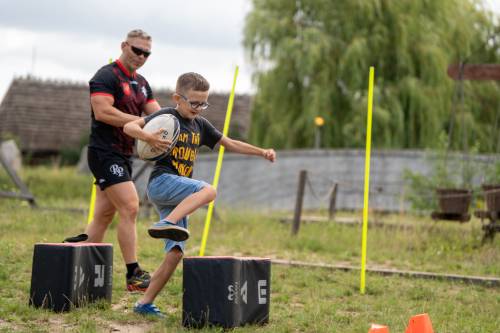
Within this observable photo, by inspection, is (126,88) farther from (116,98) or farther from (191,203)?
(191,203)

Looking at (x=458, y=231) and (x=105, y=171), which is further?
(x=458, y=231)

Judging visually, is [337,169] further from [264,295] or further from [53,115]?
[264,295]

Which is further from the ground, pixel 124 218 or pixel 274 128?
pixel 274 128

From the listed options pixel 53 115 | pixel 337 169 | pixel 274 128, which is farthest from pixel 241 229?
pixel 53 115

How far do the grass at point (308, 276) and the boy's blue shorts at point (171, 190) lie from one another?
788mm

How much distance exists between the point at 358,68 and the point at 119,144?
19.0m

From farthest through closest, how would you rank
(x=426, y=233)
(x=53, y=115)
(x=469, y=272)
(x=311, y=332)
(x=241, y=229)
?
(x=53, y=115) → (x=241, y=229) → (x=426, y=233) → (x=469, y=272) → (x=311, y=332)

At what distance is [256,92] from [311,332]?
21.0 meters

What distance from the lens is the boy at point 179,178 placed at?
5.61 m

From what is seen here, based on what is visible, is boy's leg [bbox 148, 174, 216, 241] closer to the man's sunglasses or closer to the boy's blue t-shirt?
the boy's blue t-shirt

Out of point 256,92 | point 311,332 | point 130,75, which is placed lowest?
point 311,332

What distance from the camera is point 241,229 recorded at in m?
13.2

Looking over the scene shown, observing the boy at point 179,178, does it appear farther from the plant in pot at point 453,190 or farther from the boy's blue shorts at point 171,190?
the plant in pot at point 453,190

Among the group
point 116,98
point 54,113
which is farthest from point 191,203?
point 54,113
